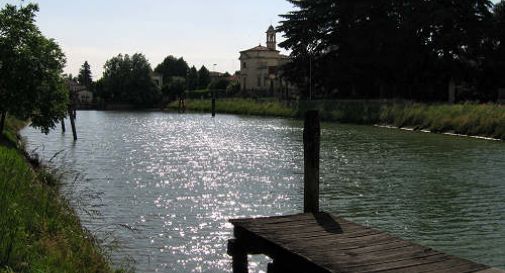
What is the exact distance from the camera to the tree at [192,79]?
151413 millimetres

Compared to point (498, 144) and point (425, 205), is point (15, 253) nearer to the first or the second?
point (425, 205)

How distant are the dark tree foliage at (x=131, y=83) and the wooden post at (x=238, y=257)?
119454 millimetres

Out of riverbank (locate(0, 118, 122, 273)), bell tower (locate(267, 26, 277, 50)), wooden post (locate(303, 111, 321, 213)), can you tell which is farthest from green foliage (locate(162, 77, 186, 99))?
wooden post (locate(303, 111, 321, 213))

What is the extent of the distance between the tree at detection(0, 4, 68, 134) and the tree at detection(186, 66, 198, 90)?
120m

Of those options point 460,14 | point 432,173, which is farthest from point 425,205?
point 460,14

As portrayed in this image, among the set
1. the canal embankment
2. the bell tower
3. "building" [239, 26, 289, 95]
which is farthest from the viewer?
the bell tower

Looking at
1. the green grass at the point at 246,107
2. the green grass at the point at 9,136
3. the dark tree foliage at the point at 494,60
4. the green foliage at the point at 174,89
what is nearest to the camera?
the green grass at the point at 9,136

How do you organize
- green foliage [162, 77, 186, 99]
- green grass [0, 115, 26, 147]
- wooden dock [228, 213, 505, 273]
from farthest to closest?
green foliage [162, 77, 186, 99] → green grass [0, 115, 26, 147] → wooden dock [228, 213, 505, 273]

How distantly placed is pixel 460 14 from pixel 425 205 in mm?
49347

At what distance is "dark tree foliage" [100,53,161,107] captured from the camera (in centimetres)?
12712

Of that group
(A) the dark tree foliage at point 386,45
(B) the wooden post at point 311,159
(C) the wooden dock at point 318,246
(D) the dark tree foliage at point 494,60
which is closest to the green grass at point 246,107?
(A) the dark tree foliage at point 386,45

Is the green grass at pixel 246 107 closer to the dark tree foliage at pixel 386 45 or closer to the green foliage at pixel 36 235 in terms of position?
the dark tree foliage at pixel 386 45

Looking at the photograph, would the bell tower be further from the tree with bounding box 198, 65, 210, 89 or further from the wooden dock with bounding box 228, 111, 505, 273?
the wooden dock with bounding box 228, 111, 505, 273

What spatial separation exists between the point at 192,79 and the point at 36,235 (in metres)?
149
